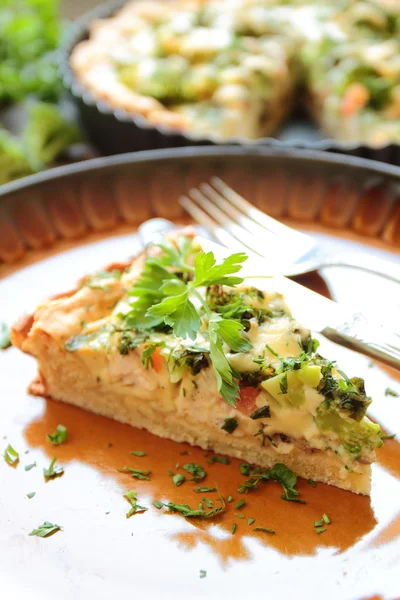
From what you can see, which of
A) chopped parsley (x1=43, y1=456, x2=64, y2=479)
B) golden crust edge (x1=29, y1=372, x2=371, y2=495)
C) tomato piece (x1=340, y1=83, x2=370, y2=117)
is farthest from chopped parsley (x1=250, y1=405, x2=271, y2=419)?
tomato piece (x1=340, y1=83, x2=370, y2=117)

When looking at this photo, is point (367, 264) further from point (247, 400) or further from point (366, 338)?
point (247, 400)

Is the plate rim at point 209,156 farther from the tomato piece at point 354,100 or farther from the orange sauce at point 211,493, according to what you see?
the tomato piece at point 354,100

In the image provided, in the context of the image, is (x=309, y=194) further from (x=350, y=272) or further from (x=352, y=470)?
(x=352, y=470)

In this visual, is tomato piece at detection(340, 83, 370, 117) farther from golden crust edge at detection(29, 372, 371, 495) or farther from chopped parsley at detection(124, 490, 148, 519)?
chopped parsley at detection(124, 490, 148, 519)

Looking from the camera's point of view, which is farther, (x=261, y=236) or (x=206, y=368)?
(x=261, y=236)

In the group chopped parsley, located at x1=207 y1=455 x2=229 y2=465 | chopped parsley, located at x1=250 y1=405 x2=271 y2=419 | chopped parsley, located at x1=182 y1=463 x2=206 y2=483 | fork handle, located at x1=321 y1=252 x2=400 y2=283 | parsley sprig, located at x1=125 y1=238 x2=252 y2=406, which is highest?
parsley sprig, located at x1=125 y1=238 x2=252 y2=406

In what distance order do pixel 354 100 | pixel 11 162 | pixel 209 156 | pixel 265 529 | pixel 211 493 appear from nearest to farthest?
pixel 265 529 < pixel 211 493 < pixel 209 156 < pixel 11 162 < pixel 354 100

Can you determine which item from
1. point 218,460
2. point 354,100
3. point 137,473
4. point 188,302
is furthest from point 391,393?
point 354,100
